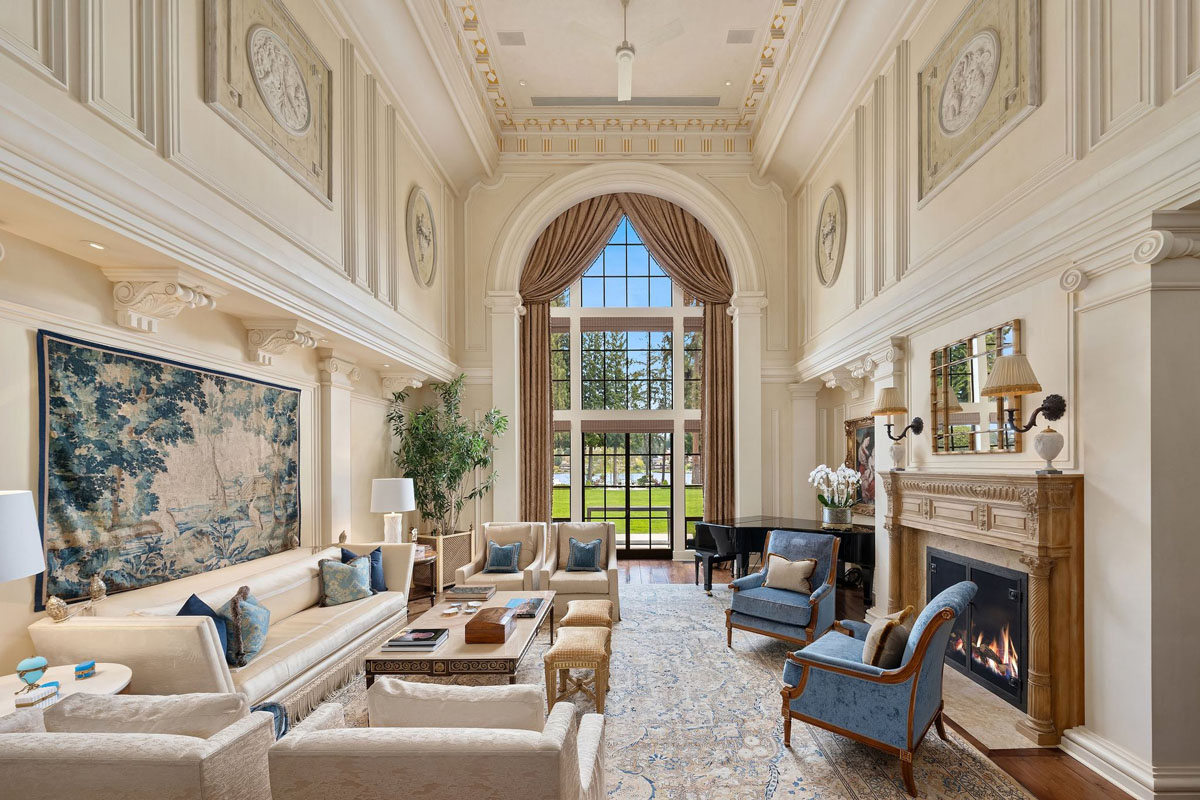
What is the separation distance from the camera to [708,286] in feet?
33.1

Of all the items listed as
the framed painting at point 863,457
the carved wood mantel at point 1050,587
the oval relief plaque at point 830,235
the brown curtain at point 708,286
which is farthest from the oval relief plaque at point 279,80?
the framed painting at point 863,457

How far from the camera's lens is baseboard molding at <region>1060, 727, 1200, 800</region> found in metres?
3.10

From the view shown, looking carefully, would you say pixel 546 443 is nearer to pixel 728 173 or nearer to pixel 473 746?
pixel 728 173

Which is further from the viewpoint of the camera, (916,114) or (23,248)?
(916,114)

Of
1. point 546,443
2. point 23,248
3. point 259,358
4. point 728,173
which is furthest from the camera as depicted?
point 546,443

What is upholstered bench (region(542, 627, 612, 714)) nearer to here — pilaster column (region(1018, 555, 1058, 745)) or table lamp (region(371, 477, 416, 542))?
pilaster column (region(1018, 555, 1058, 745))

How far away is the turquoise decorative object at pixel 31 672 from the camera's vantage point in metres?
2.75

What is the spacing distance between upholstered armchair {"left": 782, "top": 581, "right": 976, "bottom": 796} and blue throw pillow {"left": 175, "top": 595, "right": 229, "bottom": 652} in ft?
10.7

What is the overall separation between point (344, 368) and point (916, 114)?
18.9ft

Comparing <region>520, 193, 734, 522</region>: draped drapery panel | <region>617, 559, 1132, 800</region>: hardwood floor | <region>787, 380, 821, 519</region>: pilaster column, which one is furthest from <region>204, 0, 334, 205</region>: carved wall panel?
<region>787, 380, 821, 519</region>: pilaster column

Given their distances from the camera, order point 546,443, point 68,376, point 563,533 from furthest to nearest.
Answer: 1. point 546,443
2. point 563,533
3. point 68,376

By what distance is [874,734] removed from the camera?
3.45 meters

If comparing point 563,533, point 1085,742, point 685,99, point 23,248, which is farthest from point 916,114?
point 23,248

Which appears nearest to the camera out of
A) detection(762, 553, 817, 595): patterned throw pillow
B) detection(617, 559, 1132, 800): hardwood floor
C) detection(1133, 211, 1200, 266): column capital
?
detection(1133, 211, 1200, 266): column capital
